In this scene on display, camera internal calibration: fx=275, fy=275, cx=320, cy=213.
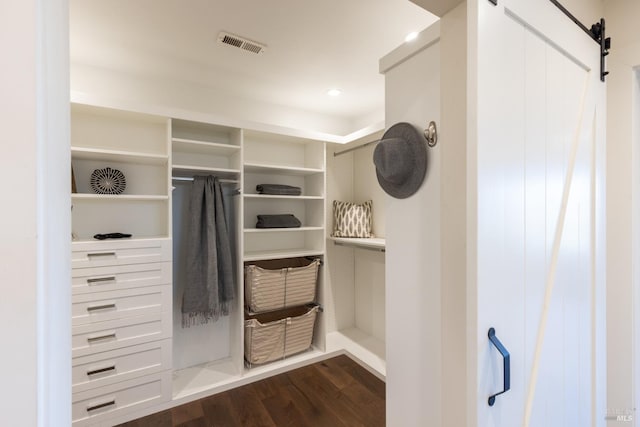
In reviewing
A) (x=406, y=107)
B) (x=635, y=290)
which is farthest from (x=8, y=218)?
(x=635, y=290)

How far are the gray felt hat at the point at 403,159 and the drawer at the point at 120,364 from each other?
2001 mm

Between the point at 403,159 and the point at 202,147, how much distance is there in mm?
1819

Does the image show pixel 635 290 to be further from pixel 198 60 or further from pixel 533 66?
pixel 198 60

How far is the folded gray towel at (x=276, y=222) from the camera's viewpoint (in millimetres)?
2520

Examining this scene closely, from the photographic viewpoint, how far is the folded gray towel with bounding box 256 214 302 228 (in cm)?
252

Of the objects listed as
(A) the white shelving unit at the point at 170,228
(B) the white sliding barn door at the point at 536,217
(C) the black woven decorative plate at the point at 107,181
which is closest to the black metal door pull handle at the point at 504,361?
(B) the white sliding barn door at the point at 536,217

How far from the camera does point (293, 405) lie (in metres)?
2.04

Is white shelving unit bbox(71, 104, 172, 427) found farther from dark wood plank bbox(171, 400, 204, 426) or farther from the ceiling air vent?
the ceiling air vent

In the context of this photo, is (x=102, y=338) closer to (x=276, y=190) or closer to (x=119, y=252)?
(x=119, y=252)

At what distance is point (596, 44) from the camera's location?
Answer: 45.4 inches

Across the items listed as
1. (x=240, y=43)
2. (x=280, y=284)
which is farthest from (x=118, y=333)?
(x=240, y=43)

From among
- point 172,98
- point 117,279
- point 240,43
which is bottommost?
point 117,279

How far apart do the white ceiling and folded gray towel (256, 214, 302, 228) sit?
1.18 meters

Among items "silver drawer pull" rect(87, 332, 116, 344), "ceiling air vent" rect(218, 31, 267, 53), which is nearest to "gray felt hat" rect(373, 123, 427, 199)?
"ceiling air vent" rect(218, 31, 267, 53)
